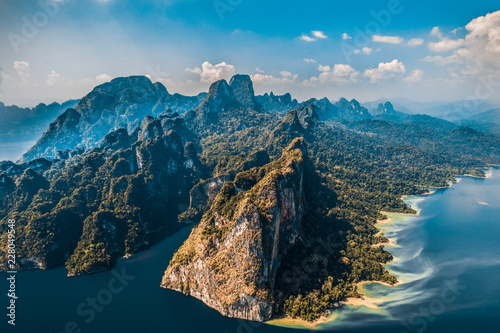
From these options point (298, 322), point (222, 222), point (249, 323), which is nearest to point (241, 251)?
→ point (222, 222)

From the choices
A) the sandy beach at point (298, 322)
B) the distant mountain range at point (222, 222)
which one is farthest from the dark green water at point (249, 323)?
the distant mountain range at point (222, 222)

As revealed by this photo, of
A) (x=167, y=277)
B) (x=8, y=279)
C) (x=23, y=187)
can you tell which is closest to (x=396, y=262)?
(x=167, y=277)

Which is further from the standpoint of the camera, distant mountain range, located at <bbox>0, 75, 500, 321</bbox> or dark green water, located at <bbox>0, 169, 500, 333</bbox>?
distant mountain range, located at <bbox>0, 75, 500, 321</bbox>

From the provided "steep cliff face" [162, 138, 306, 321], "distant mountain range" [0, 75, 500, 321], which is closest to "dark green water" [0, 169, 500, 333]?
"steep cliff face" [162, 138, 306, 321]

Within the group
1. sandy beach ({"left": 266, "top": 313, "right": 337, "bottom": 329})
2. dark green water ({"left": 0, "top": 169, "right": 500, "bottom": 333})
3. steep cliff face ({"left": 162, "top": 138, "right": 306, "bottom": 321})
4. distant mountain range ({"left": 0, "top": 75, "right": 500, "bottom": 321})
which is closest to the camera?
sandy beach ({"left": 266, "top": 313, "right": 337, "bottom": 329})

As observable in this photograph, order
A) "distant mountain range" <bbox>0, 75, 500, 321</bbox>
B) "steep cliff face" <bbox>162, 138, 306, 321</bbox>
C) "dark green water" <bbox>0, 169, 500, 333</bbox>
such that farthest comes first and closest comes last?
"distant mountain range" <bbox>0, 75, 500, 321</bbox>
"steep cliff face" <bbox>162, 138, 306, 321</bbox>
"dark green water" <bbox>0, 169, 500, 333</bbox>

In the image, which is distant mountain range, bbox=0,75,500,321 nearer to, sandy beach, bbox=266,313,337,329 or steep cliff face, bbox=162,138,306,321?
steep cliff face, bbox=162,138,306,321

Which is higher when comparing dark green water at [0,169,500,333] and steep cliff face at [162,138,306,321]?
steep cliff face at [162,138,306,321]
